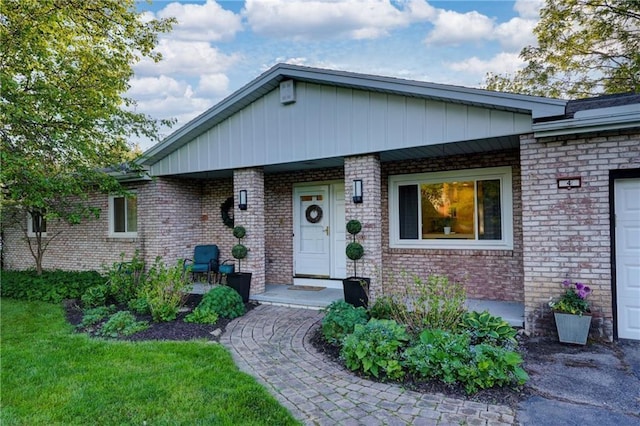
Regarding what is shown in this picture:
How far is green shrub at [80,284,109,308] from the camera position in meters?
6.69

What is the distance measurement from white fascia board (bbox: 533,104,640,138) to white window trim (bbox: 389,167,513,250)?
1664mm

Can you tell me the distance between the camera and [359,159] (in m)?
6.03

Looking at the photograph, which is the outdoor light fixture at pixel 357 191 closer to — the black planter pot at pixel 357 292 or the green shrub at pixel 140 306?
the black planter pot at pixel 357 292

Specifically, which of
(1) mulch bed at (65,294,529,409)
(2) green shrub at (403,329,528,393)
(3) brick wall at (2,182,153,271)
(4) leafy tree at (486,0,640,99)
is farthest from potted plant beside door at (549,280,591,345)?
(4) leafy tree at (486,0,640,99)

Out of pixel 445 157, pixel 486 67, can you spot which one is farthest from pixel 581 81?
pixel 445 157

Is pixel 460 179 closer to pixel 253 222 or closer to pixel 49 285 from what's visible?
pixel 253 222

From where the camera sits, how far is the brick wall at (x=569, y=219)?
14.6 feet

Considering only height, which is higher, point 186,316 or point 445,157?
point 445,157

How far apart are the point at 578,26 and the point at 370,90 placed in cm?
1111

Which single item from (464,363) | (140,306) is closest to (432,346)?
(464,363)

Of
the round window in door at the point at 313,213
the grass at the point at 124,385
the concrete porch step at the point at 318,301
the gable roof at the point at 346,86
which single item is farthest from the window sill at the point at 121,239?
the round window in door at the point at 313,213

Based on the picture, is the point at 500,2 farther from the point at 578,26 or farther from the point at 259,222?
the point at 259,222

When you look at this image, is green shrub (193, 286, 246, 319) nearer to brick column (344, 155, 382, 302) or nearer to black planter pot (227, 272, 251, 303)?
black planter pot (227, 272, 251, 303)

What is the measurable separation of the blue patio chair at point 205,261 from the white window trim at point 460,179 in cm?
411
